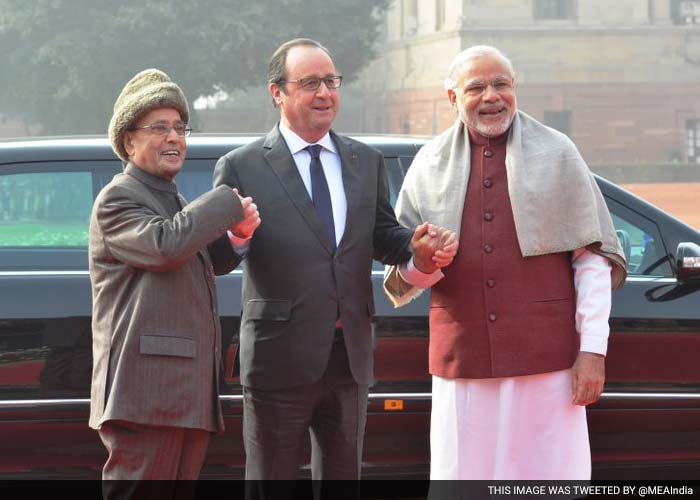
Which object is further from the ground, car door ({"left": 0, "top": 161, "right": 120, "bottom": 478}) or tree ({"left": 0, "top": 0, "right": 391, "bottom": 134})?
tree ({"left": 0, "top": 0, "right": 391, "bottom": 134})

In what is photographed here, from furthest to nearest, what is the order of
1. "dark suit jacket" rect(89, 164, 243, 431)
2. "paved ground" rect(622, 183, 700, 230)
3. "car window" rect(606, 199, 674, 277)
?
1. "paved ground" rect(622, 183, 700, 230)
2. "car window" rect(606, 199, 674, 277)
3. "dark suit jacket" rect(89, 164, 243, 431)

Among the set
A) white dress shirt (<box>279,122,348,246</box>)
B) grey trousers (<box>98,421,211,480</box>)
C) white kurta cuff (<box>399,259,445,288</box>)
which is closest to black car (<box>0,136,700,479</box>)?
white kurta cuff (<box>399,259,445,288</box>)

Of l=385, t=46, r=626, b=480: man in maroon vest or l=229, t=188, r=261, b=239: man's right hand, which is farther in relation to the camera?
l=385, t=46, r=626, b=480: man in maroon vest

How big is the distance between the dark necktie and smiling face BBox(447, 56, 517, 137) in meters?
0.53

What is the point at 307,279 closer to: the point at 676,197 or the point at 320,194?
the point at 320,194

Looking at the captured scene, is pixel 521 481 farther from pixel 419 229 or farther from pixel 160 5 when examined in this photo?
pixel 160 5

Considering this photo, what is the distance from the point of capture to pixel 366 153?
4.43 meters

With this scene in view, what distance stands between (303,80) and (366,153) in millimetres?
354

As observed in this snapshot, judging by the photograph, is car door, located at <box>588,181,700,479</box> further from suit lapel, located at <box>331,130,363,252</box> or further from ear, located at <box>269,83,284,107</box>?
ear, located at <box>269,83,284,107</box>

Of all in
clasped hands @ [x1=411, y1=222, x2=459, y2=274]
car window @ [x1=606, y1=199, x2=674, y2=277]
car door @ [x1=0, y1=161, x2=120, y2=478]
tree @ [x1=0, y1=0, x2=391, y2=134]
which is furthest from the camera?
tree @ [x1=0, y1=0, x2=391, y2=134]

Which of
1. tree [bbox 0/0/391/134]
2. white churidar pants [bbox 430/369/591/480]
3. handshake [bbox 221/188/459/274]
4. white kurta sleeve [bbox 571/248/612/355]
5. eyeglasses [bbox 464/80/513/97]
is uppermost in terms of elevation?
tree [bbox 0/0/391/134]

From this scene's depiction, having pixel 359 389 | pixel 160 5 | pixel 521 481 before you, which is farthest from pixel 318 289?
pixel 160 5

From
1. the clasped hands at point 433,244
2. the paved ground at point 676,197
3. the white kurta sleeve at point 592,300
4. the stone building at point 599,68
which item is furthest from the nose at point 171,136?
the stone building at point 599,68

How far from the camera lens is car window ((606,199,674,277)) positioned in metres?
5.84
